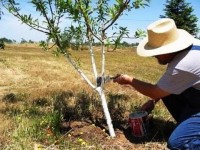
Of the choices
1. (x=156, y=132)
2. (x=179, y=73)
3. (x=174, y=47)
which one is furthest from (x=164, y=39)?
(x=156, y=132)

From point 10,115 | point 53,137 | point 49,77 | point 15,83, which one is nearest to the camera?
point 53,137

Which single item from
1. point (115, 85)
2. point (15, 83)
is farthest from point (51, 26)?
point (15, 83)

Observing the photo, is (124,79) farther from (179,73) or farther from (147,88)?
(179,73)

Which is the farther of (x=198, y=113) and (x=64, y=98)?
(x=64, y=98)

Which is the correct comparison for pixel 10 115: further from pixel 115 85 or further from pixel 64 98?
pixel 115 85

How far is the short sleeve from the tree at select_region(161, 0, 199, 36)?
4269 centimetres

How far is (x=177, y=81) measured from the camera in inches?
166

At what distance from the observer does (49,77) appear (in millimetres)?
12414

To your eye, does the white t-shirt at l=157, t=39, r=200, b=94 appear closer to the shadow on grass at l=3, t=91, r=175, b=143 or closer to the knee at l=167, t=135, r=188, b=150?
the knee at l=167, t=135, r=188, b=150

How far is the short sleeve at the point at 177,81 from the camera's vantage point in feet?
13.6

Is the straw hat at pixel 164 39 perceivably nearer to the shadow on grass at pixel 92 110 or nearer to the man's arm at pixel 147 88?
the man's arm at pixel 147 88

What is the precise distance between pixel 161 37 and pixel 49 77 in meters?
8.36

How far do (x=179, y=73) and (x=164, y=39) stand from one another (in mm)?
449

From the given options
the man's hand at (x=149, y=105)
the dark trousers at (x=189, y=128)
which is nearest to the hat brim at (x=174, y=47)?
the dark trousers at (x=189, y=128)
